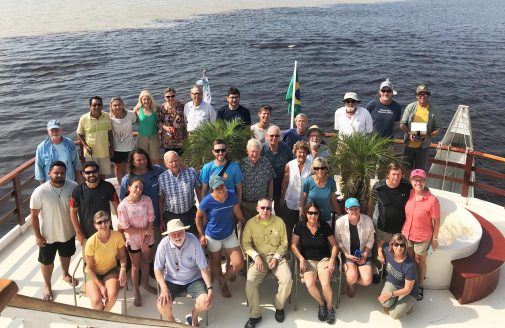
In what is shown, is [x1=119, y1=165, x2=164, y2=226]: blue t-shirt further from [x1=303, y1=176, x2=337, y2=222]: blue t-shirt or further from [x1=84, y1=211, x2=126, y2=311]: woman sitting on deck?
[x1=303, y1=176, x2=337, y2=222]: blue t-shirt

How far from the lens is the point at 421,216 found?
599 centimetres

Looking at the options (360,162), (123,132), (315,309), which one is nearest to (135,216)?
(123,132)

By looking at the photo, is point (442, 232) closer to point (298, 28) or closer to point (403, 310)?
point (403, 310)

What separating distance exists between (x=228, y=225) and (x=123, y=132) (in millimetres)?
2841

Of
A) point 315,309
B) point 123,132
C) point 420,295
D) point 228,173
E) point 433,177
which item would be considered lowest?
point 315,309

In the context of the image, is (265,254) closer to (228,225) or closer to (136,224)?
(228,225)

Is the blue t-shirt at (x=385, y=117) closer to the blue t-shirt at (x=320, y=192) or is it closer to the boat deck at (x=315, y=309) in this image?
the blue t-shirt at (x=320, y=192)

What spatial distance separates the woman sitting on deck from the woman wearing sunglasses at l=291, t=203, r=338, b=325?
7.53 ft

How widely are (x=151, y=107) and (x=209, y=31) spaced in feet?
150

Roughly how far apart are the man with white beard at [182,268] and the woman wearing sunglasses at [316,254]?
1294 mm

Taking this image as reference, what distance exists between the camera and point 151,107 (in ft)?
25.6

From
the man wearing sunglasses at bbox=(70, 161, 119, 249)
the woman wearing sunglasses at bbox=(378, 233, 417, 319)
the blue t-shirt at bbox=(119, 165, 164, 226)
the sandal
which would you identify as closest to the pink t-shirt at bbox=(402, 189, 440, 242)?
the woman wearing sunglasses at bbox=(378, 233, 417, 319)

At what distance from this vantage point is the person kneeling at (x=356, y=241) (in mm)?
6070

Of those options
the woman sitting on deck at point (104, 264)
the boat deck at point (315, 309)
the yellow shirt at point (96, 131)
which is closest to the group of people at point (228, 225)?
the woman sitting on deck at point (104, 264)
